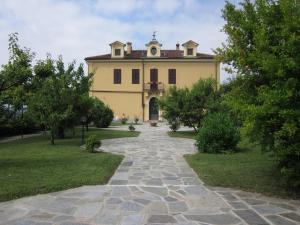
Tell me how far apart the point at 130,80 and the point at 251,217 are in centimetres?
3711

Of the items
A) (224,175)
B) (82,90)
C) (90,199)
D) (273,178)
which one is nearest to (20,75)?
(90,199)

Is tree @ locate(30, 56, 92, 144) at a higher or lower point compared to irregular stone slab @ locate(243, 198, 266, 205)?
higher

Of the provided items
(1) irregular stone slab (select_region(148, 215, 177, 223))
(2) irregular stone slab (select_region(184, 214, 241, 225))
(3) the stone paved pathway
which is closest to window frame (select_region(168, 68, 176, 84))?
(3) the stone paved pathway

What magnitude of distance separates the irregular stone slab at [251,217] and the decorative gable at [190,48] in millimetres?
36254

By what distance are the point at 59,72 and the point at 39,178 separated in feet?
31.0

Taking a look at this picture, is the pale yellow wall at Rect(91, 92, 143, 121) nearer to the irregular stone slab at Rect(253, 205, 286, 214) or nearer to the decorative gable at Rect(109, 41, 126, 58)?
the decorative gable at Rect(109, 41, 126, 58)

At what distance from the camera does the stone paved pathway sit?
204 inches

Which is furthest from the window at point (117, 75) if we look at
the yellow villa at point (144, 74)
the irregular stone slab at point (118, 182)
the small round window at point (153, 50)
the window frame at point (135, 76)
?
the irregular stone slab at point (118, 182)

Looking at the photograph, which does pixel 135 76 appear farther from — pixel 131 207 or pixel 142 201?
pixel 131 207

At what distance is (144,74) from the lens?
41719 mm

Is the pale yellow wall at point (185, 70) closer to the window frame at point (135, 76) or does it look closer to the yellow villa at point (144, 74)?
the yellow villa at point (144, 74)

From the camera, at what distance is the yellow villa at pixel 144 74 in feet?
135

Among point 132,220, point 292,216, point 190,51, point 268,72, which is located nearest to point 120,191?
point 132,220

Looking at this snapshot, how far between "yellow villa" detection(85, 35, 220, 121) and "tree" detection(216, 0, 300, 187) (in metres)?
34.0
